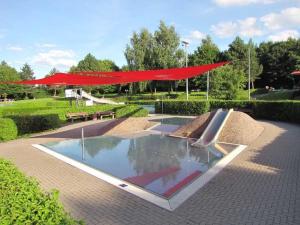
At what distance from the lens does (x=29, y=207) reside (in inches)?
123

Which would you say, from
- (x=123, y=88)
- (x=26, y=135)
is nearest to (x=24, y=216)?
(x=26, y=135)

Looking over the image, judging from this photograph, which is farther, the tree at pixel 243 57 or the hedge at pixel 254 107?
the tree at pixel 243 57

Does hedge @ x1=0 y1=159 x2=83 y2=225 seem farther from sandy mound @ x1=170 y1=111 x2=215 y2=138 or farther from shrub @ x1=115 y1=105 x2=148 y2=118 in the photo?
shrub @ x1=115 y1=105 x2=148 y2=118

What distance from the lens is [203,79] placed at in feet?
139

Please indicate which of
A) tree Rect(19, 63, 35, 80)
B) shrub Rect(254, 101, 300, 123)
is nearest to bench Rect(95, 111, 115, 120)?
shrub Rect(254, 101, 300, 123)

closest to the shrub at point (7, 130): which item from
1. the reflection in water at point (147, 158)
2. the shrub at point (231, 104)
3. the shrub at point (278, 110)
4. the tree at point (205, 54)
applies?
the reflection in water at point (147, 158)

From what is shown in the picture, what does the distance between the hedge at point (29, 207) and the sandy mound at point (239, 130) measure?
9619mm

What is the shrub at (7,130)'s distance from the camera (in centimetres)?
1423

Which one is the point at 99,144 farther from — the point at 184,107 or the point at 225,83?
the point at 225,83

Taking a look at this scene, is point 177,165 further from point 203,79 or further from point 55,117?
point 203,79

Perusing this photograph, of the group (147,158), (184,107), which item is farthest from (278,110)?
(147,158)

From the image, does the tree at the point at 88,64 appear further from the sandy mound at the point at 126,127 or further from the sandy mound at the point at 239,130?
the sandy mound at the point at 239,130

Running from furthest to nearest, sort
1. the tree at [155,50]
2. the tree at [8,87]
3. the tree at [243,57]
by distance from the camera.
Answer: the tree at [8,87], the tree at [243,57], the tree at [155,50]

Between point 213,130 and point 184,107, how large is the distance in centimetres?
1094
